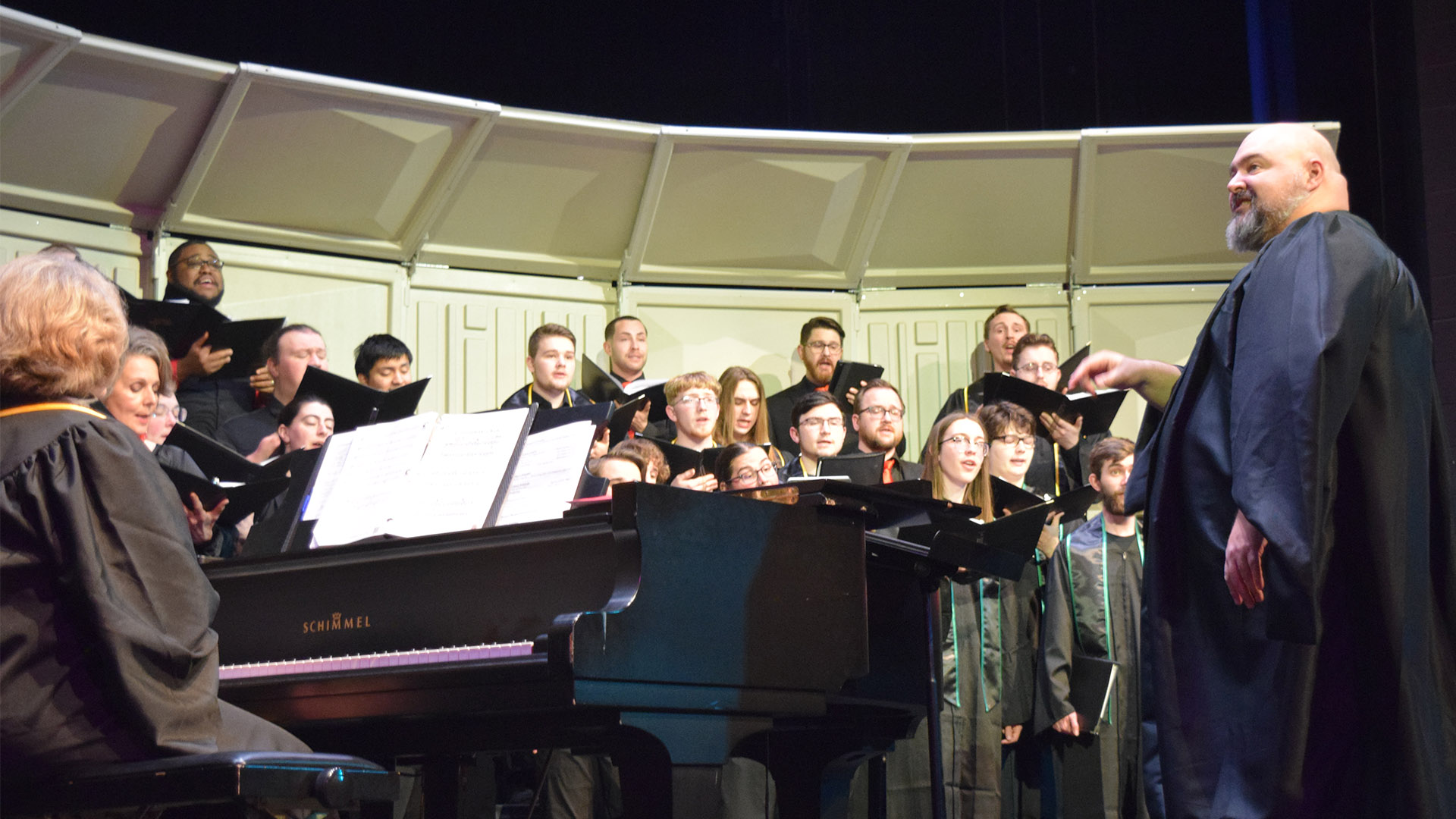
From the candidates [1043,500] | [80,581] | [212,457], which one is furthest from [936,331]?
[80,581]

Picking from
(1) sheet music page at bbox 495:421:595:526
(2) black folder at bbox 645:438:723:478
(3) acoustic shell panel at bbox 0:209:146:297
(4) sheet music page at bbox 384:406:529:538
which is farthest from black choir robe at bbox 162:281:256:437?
(1) sheet music page at bbox 495:421:595:526

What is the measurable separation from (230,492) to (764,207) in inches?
162

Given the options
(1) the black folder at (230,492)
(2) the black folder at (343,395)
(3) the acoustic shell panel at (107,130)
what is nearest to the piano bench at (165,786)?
(1) the black folder at (230,492)

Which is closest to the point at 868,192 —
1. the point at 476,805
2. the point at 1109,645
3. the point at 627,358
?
the point at 627,358

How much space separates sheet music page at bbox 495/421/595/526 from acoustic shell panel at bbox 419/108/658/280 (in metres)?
3.70

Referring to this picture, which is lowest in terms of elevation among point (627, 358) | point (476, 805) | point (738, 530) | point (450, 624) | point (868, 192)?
point (476, 805)

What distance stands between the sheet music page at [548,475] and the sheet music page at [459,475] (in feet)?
0.13

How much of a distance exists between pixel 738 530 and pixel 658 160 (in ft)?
14.2

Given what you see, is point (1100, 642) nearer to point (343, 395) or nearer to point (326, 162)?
point (343, 395)

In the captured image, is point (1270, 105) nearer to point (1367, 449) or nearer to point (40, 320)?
point (1367, 449)

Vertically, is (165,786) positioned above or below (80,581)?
below

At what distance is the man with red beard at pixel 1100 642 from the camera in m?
4.19

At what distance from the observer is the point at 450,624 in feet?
8.08

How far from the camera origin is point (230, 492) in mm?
3018
